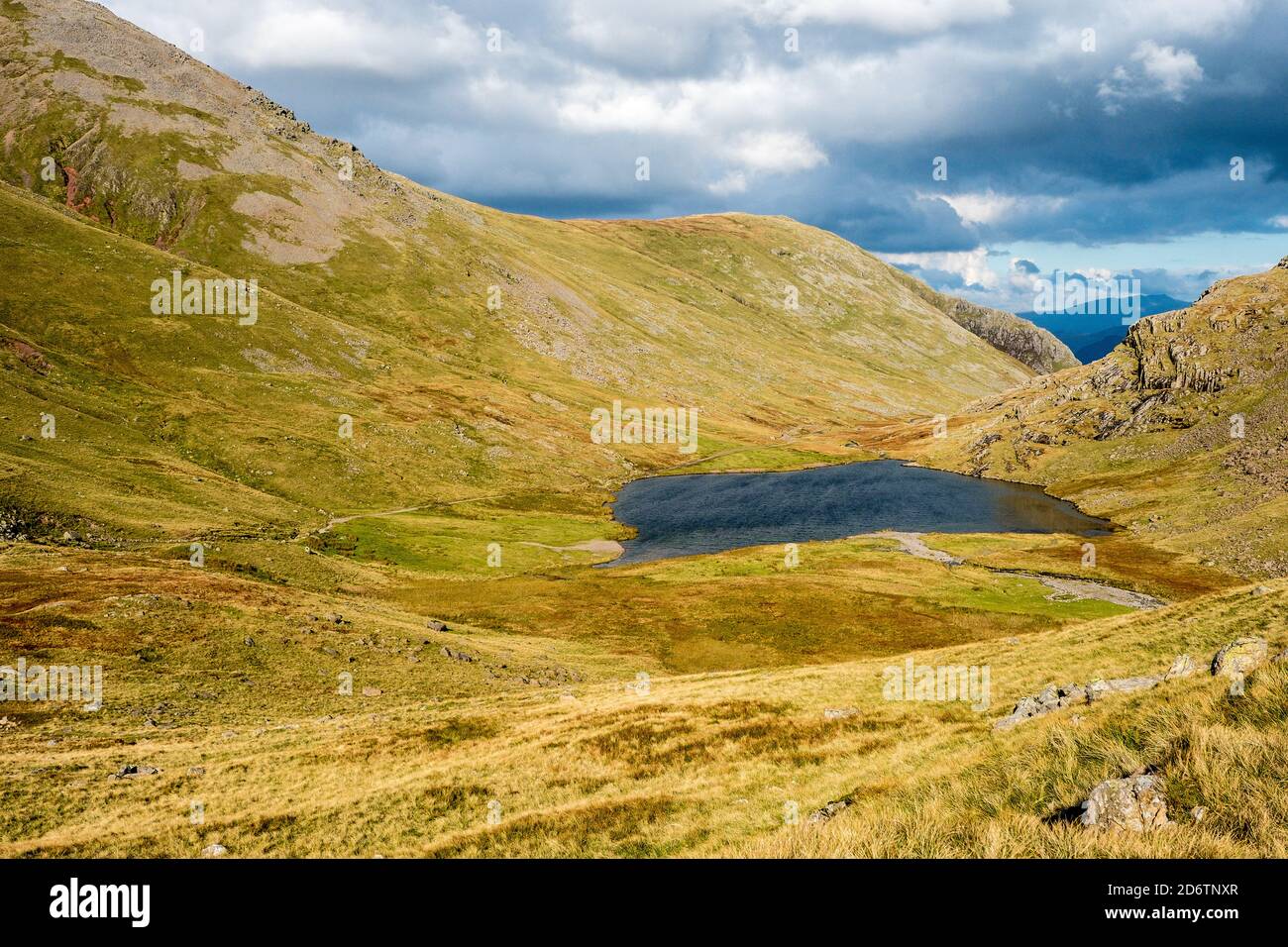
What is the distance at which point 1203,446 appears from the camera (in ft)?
529

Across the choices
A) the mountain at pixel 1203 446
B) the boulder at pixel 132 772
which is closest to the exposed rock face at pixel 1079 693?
the boulder at pixel 132 772

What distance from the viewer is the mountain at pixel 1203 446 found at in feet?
385

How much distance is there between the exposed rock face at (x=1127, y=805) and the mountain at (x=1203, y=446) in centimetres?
11969

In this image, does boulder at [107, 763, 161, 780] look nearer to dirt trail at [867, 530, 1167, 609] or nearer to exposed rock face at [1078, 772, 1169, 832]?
exposed rock face at [1078, 772, 1169, 832]

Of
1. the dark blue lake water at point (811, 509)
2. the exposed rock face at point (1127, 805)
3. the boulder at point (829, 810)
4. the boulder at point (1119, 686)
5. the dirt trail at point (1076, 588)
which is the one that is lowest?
the dirt trail at point (1076, 588)

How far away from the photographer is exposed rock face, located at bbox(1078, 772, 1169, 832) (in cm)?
1071

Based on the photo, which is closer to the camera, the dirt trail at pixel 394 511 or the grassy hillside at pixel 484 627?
the grassy hillside at pixel 484 627

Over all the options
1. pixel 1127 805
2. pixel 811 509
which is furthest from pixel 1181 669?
pixel 811 509

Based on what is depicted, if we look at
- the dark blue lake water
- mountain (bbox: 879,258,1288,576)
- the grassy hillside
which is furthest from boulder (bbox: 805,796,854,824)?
mountain (bbox: 879,258,1288,576)

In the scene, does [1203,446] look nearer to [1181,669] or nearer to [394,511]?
[1181,669]

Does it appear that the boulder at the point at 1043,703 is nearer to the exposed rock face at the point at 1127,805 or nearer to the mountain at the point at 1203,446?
the exposed rock face at the point at 1127,805

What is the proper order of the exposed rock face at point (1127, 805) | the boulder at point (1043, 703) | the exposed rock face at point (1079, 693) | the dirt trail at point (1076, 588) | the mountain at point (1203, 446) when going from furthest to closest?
the mountain at point (1203, 446), the dirt trail at point (1076, 588), the boulder at point (1043, 703), the exposed rock face at point (1079, 693), the exposed rock face at point (1127, 805)

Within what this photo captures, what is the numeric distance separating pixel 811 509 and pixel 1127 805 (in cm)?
14888

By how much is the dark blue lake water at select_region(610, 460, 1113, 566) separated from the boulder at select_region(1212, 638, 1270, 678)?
94.7 meters
